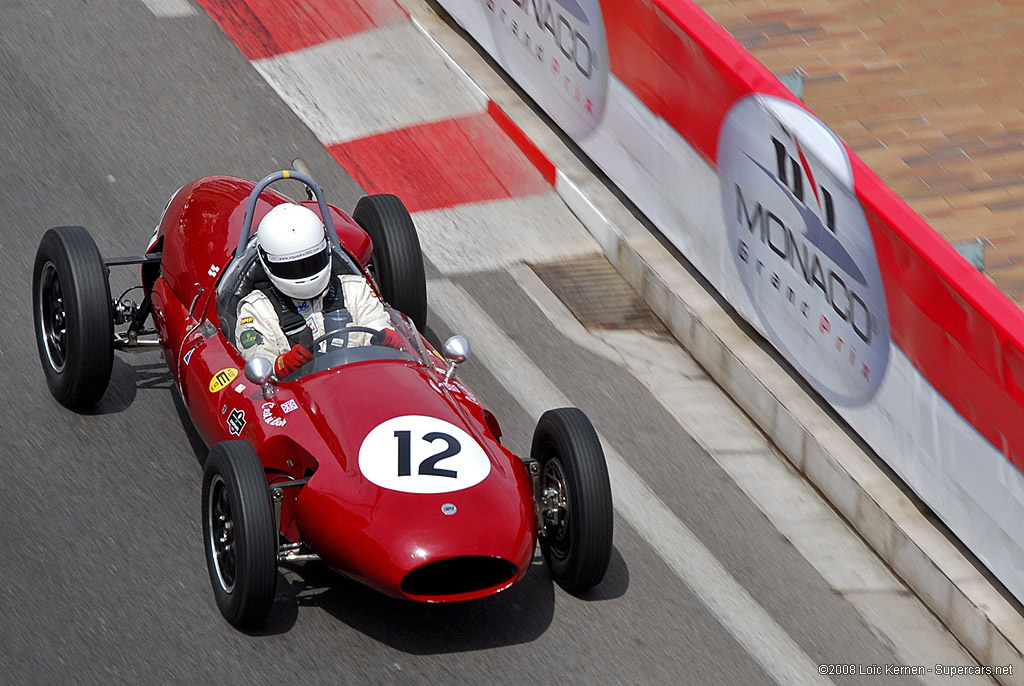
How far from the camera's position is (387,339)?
6.41 m

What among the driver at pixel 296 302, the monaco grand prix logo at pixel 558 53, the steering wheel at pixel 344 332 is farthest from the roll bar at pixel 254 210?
the monaco grand prix logo at pixel 558 53

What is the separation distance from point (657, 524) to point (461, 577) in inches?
61.8

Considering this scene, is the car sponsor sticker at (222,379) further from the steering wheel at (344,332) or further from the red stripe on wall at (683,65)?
the red stripe on wall at (683,65)

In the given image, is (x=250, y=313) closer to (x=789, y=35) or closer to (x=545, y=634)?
(x=545, y=634)

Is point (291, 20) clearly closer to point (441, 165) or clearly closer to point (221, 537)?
point (441, 165)

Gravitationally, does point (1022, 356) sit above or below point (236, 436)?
above

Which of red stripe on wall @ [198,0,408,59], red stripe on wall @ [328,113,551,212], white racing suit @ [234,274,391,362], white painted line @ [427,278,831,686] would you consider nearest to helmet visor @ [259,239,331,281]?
white racing suit @ [234,274,391,362]

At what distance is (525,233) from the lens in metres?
9.05

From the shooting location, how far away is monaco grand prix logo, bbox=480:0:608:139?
353 inches

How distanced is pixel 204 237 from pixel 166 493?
1.32 m

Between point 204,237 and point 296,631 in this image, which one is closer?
point 296,631

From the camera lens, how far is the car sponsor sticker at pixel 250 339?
248 inches

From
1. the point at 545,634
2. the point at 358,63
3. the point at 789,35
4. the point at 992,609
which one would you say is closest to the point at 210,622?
the point at 545,634

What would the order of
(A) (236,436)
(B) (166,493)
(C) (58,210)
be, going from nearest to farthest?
(A) (236,436) → (B) (166,493) → (C) (58,210)
